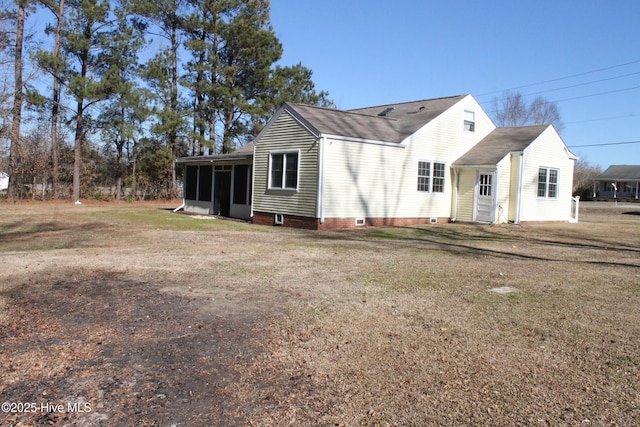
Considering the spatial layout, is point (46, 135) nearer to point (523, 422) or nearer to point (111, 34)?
point (111, 34)

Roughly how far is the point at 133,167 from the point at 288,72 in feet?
41.2

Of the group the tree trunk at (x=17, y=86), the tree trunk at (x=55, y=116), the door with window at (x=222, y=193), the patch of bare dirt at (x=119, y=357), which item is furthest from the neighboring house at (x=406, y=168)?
the tree trunk at (x=55, y=116)

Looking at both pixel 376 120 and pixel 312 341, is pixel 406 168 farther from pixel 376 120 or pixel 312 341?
pixel 312 341

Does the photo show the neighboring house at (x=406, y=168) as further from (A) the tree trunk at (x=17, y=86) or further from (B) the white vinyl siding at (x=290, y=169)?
(A) the tree trunk at (x=17, y=86)

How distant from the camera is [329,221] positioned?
16.7m

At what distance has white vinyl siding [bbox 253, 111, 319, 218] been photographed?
16719mm

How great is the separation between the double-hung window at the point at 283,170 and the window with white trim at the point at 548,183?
10.3 metres

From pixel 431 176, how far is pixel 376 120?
3.06 m

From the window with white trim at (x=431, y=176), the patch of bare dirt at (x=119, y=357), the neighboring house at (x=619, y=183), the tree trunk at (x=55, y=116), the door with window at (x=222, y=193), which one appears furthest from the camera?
the neighboring house at (x=619, y=183)

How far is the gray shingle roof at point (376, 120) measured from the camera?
17.2 m

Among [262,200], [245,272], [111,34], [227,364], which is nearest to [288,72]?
[111,34]

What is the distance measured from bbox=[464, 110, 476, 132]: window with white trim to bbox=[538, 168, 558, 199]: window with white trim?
3.18 m

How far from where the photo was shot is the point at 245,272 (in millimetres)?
8203

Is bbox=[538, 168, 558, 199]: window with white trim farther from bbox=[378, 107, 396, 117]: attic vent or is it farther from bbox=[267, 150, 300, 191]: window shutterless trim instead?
bbox=[267, 150, 300, 191]: window shutterless trim
